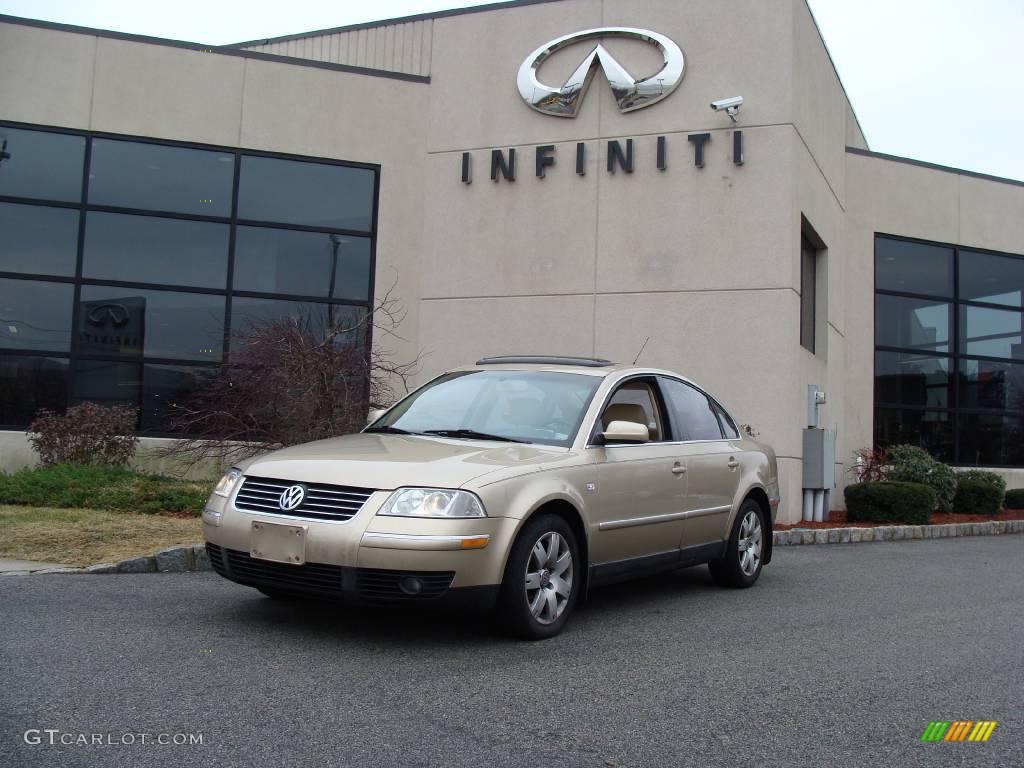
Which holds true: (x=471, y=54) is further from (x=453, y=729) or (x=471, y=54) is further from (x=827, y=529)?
(x=453, y=729)

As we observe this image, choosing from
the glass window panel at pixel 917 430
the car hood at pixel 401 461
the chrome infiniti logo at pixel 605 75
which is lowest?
the car hood at pixel 401 461

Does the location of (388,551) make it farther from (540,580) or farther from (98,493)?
(98,493)

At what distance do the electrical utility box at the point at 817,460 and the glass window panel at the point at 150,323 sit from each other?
27.7 ft

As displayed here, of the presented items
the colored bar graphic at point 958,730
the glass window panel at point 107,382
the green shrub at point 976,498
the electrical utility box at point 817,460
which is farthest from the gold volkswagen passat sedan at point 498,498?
the green shrub at point 976,498

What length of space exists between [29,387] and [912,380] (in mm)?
14639

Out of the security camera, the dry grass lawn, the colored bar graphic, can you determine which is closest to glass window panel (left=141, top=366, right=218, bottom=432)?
the dry grass lawn

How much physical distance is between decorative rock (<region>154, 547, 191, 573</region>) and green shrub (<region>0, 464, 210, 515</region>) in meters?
2.38

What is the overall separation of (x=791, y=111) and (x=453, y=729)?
11555 millimetres

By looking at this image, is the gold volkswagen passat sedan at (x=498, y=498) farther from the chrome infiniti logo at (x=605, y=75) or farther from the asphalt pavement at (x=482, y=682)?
the chrome infiniti logo at (x=605, y=75)

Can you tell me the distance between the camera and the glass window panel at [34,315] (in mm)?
14133

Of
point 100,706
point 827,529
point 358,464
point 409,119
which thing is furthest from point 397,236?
point 100,706

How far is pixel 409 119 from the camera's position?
50.7 feet

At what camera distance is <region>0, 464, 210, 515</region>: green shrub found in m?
9.97

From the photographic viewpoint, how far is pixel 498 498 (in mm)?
5328
